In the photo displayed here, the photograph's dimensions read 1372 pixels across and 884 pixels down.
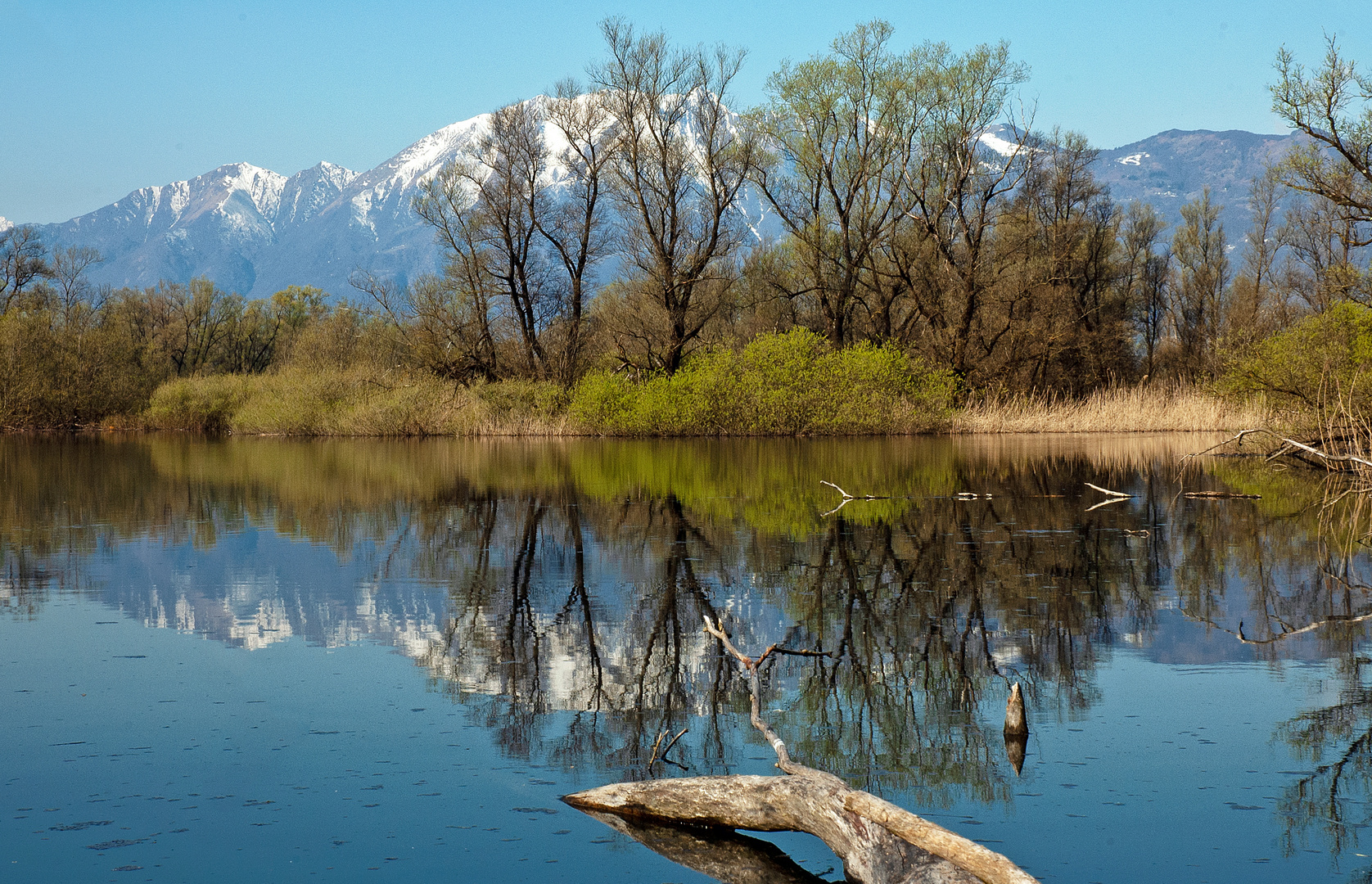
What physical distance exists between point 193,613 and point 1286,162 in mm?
23649

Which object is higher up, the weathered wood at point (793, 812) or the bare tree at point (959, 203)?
the bare tree at point (959, 203)

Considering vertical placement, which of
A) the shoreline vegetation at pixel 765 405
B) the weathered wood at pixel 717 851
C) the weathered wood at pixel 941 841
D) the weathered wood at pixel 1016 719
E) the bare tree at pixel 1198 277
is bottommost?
the weathered wood at pixel 717 851

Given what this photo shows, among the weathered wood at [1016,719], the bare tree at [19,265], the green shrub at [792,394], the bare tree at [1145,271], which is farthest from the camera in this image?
the bare tree at [19,265]

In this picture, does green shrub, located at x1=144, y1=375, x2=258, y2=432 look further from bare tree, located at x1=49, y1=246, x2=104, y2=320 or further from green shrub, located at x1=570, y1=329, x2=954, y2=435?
green shrub, located at x1=570, y1=329, x2=954, y2=435

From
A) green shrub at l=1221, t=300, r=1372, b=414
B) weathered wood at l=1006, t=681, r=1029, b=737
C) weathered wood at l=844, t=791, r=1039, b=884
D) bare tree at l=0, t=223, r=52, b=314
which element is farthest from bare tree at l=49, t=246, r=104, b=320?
weathered wood at l=844, t=791, r=1039, b=884

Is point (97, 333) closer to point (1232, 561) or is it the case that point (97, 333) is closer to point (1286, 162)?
point (1286, 162)

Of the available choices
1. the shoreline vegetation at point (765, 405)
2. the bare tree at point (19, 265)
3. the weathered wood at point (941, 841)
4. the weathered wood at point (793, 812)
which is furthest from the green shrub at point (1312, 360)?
the bare tree at point (19, 265)

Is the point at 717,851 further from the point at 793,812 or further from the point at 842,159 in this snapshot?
the point at 842,159

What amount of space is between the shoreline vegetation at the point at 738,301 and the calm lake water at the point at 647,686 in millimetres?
21882

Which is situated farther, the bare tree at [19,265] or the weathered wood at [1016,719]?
the bare tree at [19,265]

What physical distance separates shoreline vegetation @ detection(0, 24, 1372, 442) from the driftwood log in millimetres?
27797

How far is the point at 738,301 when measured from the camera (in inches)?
1861

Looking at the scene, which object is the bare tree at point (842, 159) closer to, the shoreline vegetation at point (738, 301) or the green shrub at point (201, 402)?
the shoreline vegetation at point (738, 301)

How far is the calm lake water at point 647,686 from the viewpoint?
402cm
